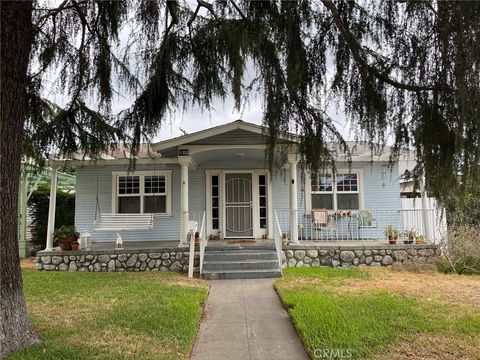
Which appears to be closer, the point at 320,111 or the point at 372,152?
the point at 372,152

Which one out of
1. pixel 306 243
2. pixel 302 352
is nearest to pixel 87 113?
pixel 302 352

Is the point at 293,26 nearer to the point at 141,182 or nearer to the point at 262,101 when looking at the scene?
the point at 262,101

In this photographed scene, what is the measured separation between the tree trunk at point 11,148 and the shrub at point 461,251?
9.17m

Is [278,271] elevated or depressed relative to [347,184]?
depressed

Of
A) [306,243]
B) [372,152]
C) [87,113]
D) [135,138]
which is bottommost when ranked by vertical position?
[306,243]

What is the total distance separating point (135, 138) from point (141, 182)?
28.6 feet

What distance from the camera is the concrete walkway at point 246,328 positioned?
444cm

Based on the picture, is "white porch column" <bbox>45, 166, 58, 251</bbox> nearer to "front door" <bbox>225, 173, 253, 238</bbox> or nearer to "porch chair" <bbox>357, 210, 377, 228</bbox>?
"front door" <bbox>225, 173, 253, 238</bbox>

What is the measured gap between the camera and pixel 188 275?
9250mm

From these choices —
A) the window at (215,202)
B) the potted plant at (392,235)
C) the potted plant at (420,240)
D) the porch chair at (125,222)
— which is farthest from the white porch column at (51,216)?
the potted plant at (420,240)

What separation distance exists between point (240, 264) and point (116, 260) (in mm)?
3385

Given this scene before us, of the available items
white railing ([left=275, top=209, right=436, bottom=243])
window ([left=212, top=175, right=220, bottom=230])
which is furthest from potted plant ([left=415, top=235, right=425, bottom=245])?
window ([left=212, top=175, right=220, bottom=230])

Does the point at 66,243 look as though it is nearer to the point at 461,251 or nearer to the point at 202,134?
the point at 202,134

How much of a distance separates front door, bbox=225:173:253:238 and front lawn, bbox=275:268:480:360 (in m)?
3.87
